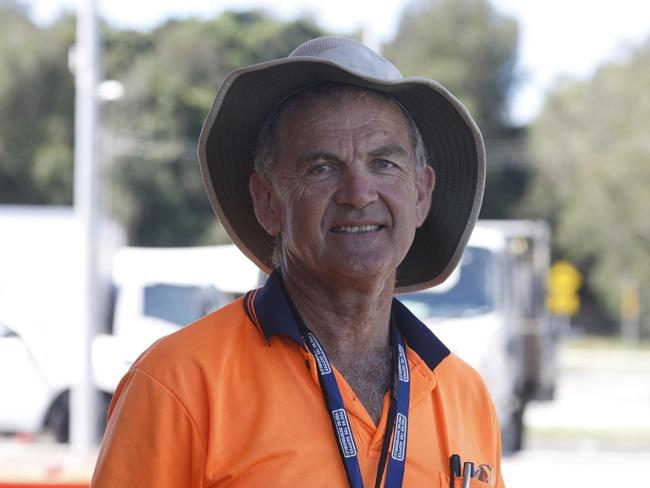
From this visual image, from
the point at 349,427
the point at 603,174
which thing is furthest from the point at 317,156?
the point at 603,174

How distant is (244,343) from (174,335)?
0.13 metres

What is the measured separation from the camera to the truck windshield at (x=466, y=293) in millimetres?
12086

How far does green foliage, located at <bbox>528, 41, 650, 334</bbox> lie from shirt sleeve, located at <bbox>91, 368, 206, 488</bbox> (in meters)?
47.3

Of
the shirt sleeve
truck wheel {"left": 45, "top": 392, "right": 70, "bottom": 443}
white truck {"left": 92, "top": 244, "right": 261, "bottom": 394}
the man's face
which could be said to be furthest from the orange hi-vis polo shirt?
truck wheel {"left": 45, "top": 392, "right": 70, "bottom": 443}

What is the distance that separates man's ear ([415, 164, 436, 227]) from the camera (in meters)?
2.60

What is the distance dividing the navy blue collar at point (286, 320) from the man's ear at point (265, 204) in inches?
4.5

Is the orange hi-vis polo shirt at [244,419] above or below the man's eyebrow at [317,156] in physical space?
below

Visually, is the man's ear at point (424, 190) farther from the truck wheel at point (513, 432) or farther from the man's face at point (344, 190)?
the truck wheel at point (513, 432)

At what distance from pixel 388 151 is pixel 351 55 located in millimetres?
196

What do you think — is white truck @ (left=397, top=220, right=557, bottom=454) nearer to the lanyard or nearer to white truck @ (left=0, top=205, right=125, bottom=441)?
white truck @ (left=0, top=205, right=125, bottom=441)

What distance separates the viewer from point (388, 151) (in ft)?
7.81

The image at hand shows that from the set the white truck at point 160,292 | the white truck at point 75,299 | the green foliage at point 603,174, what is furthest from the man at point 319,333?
the green foliage at point 603,174

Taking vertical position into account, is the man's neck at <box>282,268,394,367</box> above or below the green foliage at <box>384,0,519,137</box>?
below

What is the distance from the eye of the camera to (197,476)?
2.10 meters
